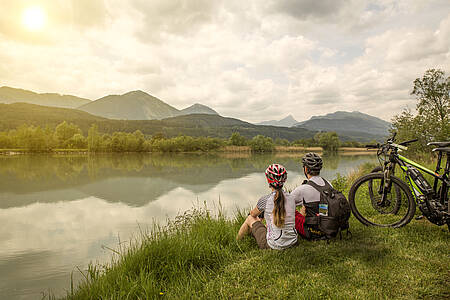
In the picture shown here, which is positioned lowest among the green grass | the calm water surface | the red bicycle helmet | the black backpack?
the calm water surface

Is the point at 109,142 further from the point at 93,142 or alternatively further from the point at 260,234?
the point at 260,234

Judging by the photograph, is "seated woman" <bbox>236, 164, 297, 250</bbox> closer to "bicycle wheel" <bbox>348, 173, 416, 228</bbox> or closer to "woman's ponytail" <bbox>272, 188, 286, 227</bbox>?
"woman's ponytail" <bbox>272, 188, 286, 227</bbox>

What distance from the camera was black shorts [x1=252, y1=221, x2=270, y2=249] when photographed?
4121 millimetres

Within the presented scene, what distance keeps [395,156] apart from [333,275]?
290 cm

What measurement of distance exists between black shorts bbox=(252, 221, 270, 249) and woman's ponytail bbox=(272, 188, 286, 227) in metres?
0.53

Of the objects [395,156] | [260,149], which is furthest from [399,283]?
[260,149]

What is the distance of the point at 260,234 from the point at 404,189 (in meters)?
2.87

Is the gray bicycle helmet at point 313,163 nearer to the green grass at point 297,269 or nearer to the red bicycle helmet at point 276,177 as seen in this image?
the red bicycle helmet at point 276,177

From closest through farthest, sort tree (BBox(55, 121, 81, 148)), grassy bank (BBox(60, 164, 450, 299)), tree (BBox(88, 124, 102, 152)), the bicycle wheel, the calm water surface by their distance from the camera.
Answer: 1. grassy bank (BBox(60, 164, 450, 299))
2. the bicycle wheel
3. the calm water surface
4. tree (BBox(88, 124, 102, 152))
5. tree (BBox(55, 121, 81, 148))

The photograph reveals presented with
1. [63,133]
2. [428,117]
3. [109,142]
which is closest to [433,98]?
[428,117]

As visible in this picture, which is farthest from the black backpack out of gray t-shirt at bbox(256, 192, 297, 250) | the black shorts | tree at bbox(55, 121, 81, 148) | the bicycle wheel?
tree at bbox(55, 121, 81, 148)

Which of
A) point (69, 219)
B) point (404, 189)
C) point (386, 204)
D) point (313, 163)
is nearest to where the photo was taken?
point (313, 163)

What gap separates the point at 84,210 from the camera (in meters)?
12.4

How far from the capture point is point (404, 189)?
15.3 ft
